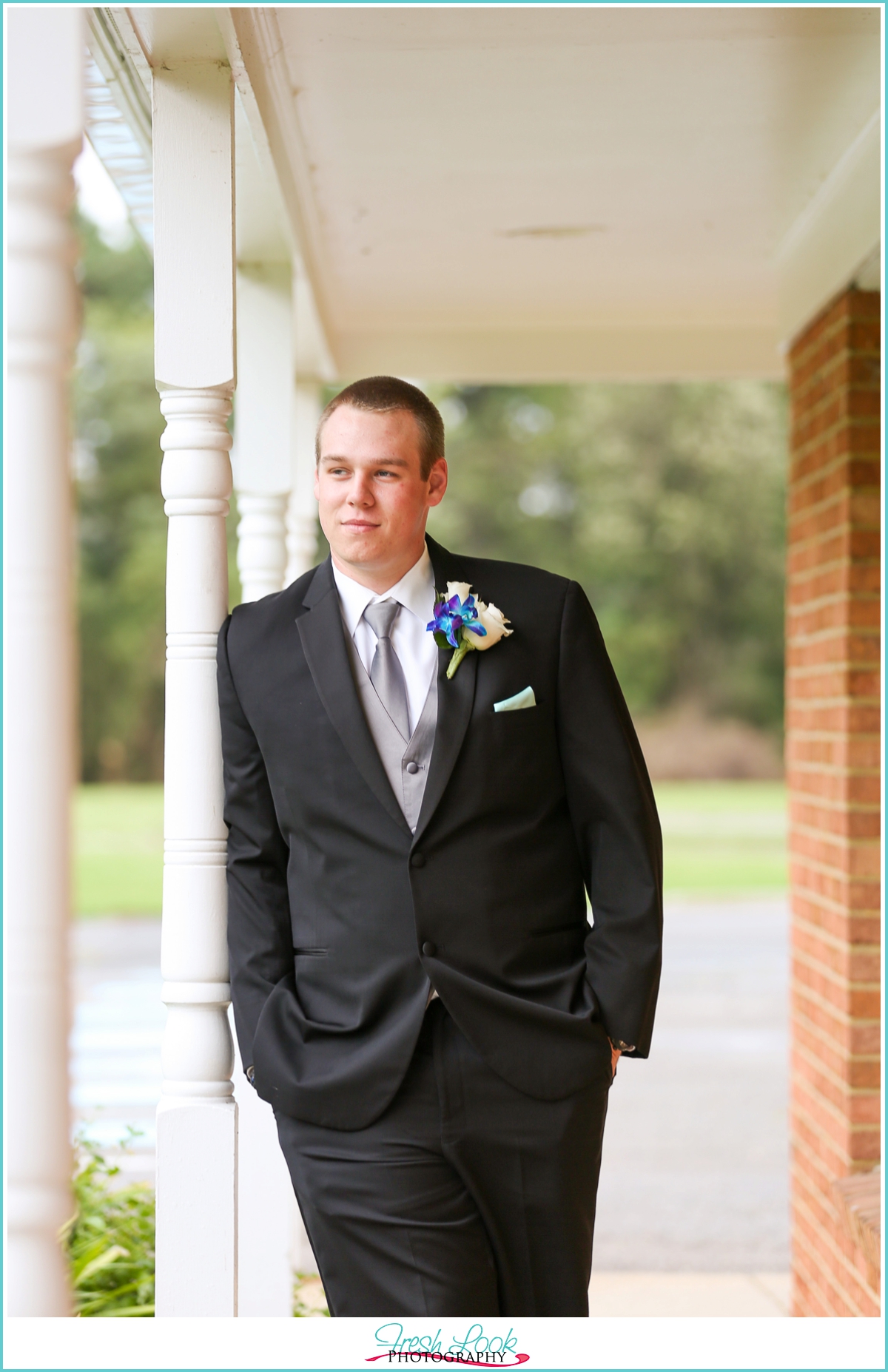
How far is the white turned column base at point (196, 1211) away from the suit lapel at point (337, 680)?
67cm

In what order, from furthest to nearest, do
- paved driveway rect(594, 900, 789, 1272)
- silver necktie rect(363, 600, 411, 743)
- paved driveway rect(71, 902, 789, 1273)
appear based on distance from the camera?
paved driveway rect(71, 902, 789, 1273) < paved driveway rect(594, 900, 789, 1272) < silver necktie rect(363, 600, 411, 743)

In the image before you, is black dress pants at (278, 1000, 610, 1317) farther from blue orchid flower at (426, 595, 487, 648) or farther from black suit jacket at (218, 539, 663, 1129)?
blue orchid flower at (426, 595, 487, 648)

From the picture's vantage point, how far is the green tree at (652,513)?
26.7 meters

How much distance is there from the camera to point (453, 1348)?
2.24 metres

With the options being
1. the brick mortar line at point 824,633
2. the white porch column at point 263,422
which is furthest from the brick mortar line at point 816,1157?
the white porch column at point 263,422

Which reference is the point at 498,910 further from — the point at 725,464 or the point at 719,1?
the point at 725,464

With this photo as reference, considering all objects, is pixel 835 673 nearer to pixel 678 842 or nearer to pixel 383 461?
pixel 383 461

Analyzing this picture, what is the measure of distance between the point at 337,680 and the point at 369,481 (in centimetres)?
35

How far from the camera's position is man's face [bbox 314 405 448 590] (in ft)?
7.98

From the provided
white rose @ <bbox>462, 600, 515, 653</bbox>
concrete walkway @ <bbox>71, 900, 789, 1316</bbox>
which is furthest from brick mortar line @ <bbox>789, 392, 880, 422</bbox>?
concrete walkway @ <bbox>71, 900, 789, 1316</bbox>

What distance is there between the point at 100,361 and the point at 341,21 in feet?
86.6

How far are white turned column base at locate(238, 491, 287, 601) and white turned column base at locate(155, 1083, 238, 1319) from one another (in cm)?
202

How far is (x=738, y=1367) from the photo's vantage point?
2.05 m

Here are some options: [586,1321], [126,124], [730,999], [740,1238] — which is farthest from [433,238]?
[730,999]
